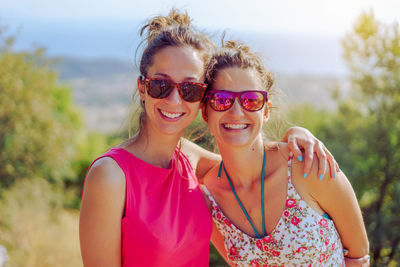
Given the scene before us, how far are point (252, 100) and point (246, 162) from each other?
1.57 ft

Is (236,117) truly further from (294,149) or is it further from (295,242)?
(295,242)

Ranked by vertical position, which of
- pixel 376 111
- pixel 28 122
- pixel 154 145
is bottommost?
pixel 28 122

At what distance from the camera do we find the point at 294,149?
2.54 metres

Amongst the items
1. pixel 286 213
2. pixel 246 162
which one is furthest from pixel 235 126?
pixel 286 213

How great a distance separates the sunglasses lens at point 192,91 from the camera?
2442 millimetres

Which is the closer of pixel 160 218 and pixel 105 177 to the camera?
pixel 105 177

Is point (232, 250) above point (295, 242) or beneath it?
beneath

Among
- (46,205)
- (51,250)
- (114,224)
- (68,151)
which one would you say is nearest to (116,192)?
(114,224)

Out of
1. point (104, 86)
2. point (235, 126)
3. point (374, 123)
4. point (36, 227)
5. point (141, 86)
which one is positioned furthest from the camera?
point (104, 86)

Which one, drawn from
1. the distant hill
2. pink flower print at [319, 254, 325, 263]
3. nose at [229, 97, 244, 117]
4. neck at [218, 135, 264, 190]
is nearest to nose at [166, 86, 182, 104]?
nose at [229, 97, 244, 117]

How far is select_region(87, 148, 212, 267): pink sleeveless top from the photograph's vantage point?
2.23 metres

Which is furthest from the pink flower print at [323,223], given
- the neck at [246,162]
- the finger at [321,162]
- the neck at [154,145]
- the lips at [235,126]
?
the neck at [154,145]

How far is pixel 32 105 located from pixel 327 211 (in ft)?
30.0

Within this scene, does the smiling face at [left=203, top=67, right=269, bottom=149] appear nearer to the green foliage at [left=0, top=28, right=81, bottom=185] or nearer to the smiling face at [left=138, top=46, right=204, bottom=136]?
the smiling face at [left=138, top=46, right=204, bottom=136]
